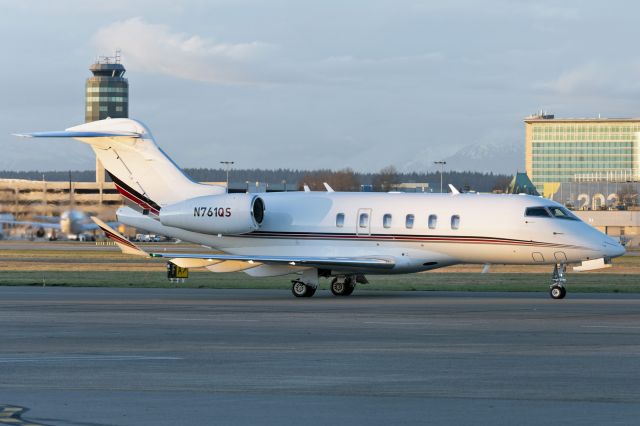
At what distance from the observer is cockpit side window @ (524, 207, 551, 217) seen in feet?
108

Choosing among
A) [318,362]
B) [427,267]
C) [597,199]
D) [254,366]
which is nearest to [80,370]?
[254,366]

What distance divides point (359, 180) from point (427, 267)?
110851 mm

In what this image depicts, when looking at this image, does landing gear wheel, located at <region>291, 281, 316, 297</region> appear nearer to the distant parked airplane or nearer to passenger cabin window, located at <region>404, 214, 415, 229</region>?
passenger cabin window, located at <region>404, 214, 415, 229</region>

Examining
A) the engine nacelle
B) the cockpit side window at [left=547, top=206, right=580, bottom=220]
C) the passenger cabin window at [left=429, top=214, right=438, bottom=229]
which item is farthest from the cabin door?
the cockpit side window at [left=547, top=206, right=580, bottom=220]

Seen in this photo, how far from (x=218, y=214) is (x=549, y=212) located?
32.7 feet

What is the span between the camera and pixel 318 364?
1627 centimetres

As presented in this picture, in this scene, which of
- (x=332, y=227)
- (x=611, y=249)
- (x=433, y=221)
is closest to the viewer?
(x=611, y=249)

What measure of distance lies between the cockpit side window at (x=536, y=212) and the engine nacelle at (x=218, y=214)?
821 centimetres

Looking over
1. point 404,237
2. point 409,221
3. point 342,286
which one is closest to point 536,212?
point 409,221

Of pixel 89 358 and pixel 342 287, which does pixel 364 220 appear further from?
pixel 89 358

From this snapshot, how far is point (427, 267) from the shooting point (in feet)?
111

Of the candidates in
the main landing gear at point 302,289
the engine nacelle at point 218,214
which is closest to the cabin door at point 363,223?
the main landing gear at point 302,289

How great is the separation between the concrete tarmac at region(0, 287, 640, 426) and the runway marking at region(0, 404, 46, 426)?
2 cm

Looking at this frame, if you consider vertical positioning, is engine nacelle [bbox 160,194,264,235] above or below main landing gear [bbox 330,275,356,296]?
above
